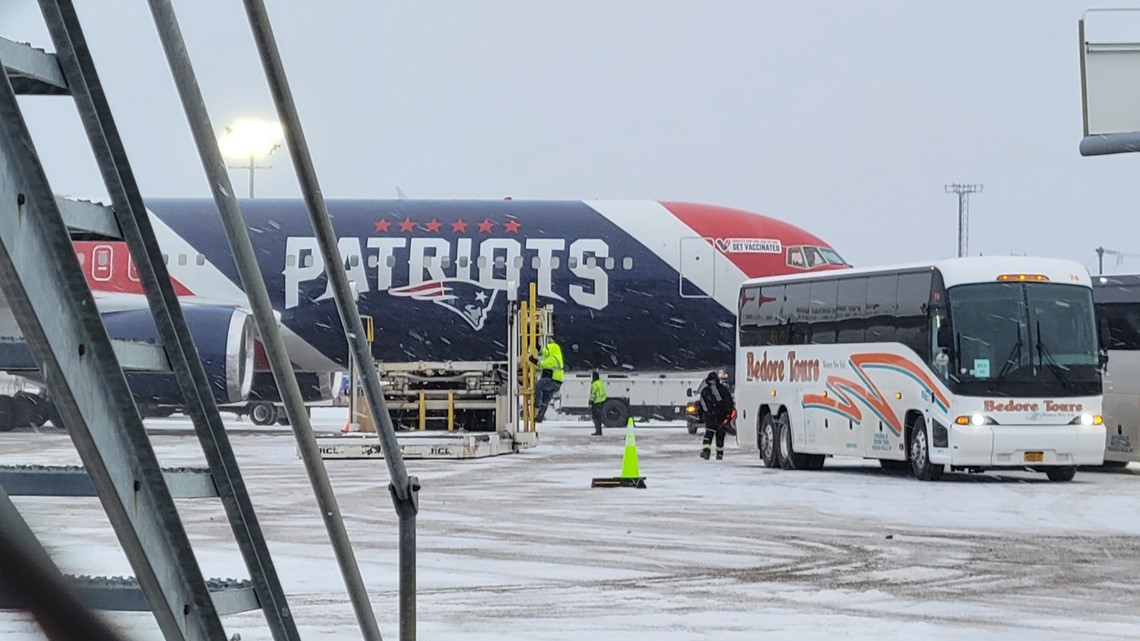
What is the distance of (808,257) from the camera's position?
31656 millimetres

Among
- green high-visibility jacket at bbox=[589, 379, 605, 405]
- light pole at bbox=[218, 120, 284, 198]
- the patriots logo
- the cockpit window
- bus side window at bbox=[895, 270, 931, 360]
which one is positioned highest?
light pole at bbox=[218, 120, 284, 198]

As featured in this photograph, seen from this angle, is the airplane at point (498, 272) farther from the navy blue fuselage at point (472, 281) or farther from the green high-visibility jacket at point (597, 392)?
the green high-visibility jacket at point (597, 392)

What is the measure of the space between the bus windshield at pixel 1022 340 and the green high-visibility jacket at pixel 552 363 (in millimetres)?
9513

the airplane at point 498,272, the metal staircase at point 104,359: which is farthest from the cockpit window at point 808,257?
the metal staircase at point 104,359

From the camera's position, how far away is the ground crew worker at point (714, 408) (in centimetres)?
2444

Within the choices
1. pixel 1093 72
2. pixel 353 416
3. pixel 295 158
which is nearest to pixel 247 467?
pixel 353 416

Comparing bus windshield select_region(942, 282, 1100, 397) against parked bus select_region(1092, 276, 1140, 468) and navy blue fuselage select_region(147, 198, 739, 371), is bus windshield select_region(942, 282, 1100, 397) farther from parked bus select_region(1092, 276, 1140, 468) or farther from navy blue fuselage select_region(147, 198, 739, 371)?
navy blue fuselage select_region(147, 198, 739, 371)

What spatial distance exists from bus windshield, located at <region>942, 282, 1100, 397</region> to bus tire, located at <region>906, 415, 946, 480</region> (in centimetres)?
81

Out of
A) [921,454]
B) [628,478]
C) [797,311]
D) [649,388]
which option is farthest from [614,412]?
[628,478]

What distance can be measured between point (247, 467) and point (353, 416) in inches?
200

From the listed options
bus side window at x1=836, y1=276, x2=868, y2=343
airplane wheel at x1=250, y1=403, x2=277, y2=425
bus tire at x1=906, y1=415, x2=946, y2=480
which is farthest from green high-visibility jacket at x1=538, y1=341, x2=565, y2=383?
airplane wheel at x1=250, y1=403, x2=277, y2=425

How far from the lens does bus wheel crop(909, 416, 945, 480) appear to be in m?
20.4

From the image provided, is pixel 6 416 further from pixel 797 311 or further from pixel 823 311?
pixel 823 311

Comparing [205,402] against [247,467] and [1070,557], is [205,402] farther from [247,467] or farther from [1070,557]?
[247,467]
